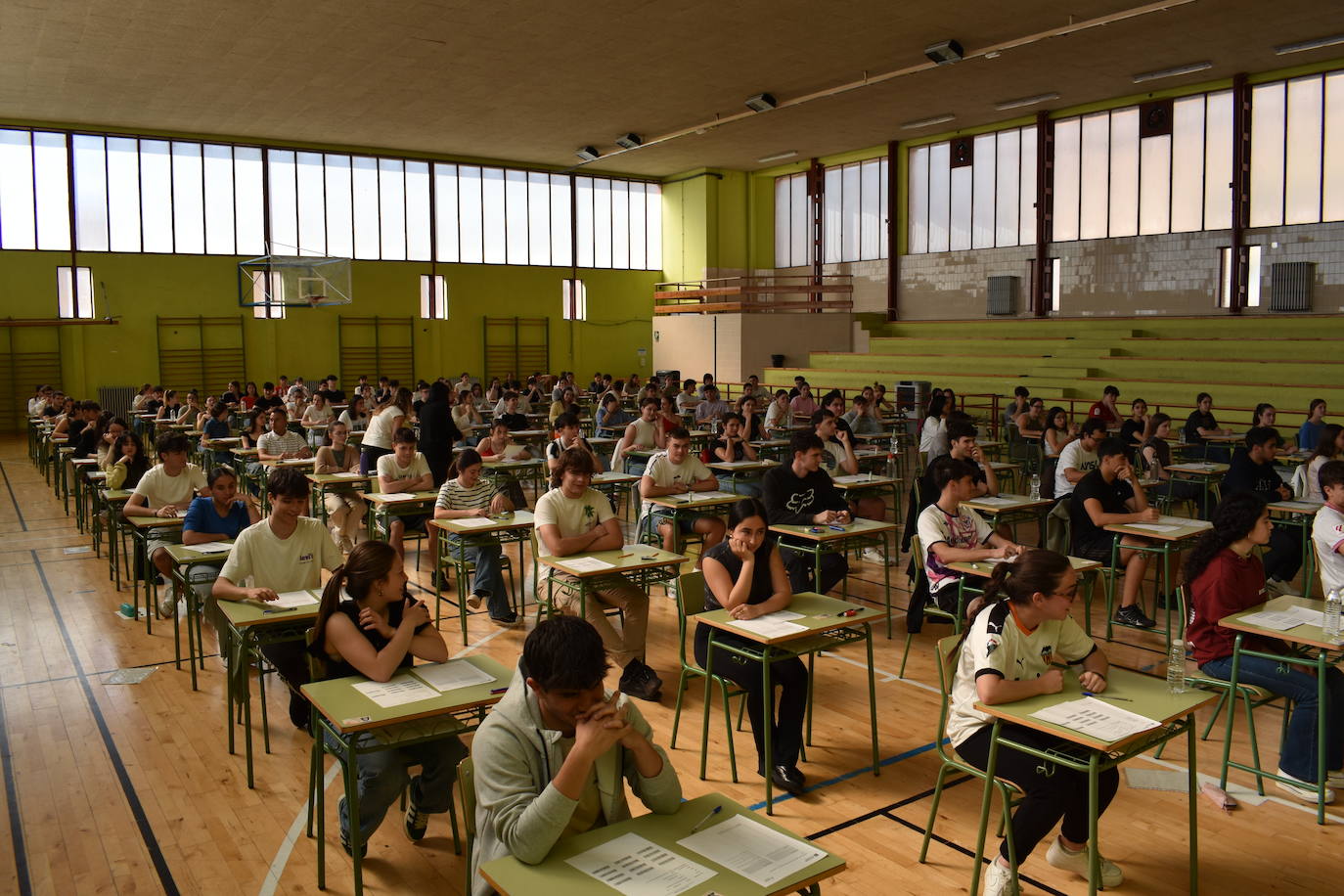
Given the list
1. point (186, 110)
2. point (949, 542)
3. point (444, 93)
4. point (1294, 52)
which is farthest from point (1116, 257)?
point (186, 110)

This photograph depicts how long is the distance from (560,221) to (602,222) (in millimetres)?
1330

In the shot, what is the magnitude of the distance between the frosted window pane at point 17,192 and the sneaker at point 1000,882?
961 inches

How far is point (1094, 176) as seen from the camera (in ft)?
71.2

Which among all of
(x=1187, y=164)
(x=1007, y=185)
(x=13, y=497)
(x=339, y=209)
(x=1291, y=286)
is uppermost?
(x=1007, y=185)

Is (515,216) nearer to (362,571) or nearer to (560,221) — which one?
(560,221)

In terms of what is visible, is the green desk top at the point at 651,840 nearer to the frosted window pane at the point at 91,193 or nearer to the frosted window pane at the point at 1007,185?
the frosted window pane at the point at 1007,185

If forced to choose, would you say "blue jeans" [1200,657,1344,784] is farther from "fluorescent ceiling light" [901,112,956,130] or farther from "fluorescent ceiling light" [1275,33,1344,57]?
"fluorescent ceiling light" [901,112,956,130]

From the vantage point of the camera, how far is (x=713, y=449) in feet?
35.1

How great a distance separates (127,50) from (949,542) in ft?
53.2

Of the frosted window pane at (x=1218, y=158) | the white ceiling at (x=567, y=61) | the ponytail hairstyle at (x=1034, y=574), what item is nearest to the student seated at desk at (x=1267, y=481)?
the ponytail hairstyle at (x=1034, y=574)

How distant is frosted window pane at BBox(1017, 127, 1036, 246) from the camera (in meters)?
22.8

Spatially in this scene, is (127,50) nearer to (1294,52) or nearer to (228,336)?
(228,336)

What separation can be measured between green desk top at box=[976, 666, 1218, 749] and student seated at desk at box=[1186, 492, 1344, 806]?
1.00 m

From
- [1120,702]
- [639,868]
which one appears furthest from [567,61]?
[639,868]
